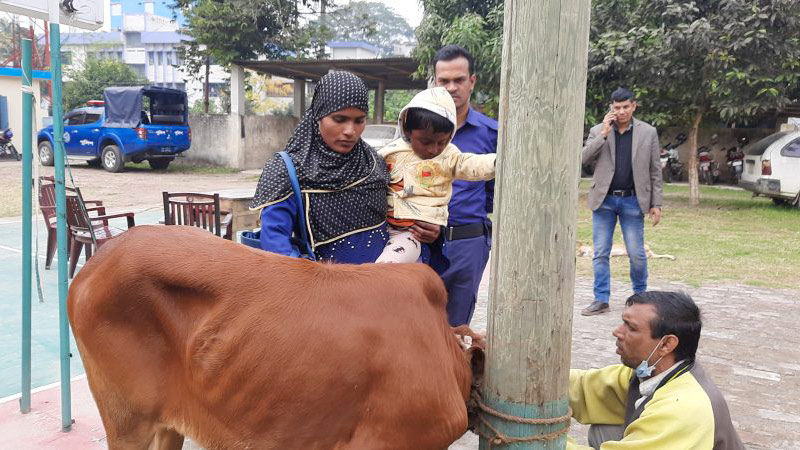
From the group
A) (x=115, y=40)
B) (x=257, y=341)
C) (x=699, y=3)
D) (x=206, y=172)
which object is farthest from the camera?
(x=115, y=40)

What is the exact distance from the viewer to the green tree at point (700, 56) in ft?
36.1

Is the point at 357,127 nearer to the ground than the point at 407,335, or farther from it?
farther from it

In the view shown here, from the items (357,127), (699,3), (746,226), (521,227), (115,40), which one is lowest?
(746,226)

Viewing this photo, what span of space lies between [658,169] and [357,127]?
402 centimetres

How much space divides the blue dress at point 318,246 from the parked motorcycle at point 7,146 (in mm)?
22423

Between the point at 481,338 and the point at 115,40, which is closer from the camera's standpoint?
the point at 481,338

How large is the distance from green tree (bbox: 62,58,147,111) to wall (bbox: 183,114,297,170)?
10.4 m

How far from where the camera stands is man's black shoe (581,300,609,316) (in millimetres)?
5734

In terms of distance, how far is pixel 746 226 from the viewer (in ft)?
35.0

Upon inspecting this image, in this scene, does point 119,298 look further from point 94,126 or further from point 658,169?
point 94,126

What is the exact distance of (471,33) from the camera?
510 inches

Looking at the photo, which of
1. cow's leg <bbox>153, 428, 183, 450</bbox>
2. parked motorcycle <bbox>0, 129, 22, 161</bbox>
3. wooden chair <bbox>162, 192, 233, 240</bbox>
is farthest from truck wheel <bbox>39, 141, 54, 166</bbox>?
cow's leg <bbox>153, 428, 183, 450</bbox>

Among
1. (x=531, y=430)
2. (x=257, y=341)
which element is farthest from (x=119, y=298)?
(x=531, y=430)

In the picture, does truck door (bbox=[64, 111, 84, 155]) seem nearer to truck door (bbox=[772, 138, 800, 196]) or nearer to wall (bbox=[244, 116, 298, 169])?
wall (bbox=[244, 116, 298, 169])
